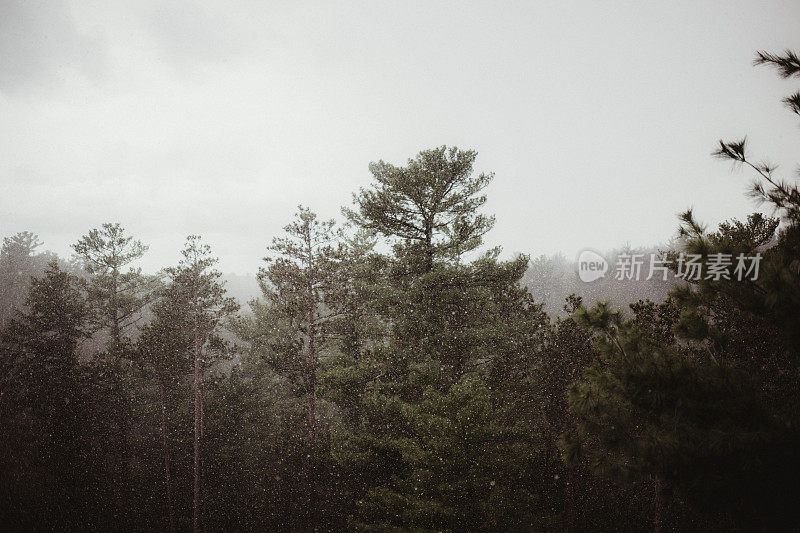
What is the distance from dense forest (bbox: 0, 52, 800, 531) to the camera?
14.1ft

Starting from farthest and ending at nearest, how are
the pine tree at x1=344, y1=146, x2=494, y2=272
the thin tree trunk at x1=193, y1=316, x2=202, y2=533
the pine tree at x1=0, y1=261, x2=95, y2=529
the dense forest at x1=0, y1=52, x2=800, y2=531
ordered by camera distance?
the pine tree at x1=0, y1=261, x2=95, y2=529, the thin tree trunk at x1=193, y1=316, x2=202, y2=533, the pine tree at x1=344, y1=146, x2=494, y2=272, the dense forest at x1=0, y1=52, x2=800, y2=531

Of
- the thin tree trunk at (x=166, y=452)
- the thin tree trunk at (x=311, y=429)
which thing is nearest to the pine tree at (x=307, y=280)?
the thin tree trunk at (x=311, y=429)

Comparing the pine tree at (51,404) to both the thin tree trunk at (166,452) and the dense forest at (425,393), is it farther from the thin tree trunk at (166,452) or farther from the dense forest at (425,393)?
the thin tree trunk at (166,452)

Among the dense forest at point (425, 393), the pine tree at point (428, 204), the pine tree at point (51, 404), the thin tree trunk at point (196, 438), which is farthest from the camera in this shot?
the pine tree at point (51, 404)

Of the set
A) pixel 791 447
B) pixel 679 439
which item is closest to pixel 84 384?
pixel 679 439

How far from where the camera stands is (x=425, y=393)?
9125 mm

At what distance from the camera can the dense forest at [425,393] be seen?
431 cm

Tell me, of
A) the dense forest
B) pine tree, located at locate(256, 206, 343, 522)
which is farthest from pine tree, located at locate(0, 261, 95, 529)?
pine tree, located at locate(256, 206, 343, 522)

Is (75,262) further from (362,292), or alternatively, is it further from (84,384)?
(362,292)

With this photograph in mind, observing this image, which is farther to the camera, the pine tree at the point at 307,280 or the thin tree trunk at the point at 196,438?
the thin tree trunk at the point at 196,438

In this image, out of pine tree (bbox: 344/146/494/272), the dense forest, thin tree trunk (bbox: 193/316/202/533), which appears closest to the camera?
the dense forest

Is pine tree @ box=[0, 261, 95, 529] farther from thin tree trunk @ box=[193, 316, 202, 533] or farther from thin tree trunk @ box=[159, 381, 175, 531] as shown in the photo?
thin tree trunk @ box=[193, 316, 202, 533]

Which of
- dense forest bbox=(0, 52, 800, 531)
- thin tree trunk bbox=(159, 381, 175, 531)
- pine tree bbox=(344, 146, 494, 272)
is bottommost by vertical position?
thin tree trunk bbox=(159, 381, 175, 531)

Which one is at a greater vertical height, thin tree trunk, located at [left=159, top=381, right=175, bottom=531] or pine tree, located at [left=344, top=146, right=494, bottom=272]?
pine tree, located at [left=344, top=146, right=494, bottom=272]
